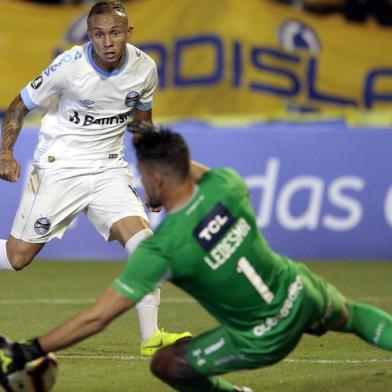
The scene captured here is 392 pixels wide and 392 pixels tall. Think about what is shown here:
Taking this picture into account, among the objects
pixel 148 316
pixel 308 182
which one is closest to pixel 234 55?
pixel 308 182

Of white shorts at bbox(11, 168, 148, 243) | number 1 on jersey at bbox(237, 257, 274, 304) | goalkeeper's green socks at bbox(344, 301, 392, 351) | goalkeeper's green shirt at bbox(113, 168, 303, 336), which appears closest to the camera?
goalkeeper's green shirt at bbox(113, 168, 303, 336)

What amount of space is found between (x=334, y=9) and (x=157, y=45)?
2.63m

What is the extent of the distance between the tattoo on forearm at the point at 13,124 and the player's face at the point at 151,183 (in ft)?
8.01

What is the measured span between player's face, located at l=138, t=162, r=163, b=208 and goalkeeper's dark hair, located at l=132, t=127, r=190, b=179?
4 cm

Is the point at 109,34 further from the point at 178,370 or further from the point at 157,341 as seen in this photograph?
the point at 178,370

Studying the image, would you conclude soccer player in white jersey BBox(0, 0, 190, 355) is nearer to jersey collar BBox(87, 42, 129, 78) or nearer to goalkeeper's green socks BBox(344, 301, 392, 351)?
jersey collar BBox(87, 42, 129, 78)

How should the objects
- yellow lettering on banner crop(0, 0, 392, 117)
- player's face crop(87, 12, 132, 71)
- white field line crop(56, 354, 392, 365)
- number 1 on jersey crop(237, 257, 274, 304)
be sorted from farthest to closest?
1. yellow lettering on banner crop(0, 0, 392, 117)
2. player's face crop(87, 12, 132, 71)
3. white field line crop(56, 354, 392, 365)
4. number 1 on jersey crop(237, 257, 274, 304)

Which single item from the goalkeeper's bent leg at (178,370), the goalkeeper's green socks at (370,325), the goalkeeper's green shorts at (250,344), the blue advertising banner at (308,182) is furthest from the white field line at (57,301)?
the goalkeeper's green shorts at (250,344)

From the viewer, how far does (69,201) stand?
8.36 metres

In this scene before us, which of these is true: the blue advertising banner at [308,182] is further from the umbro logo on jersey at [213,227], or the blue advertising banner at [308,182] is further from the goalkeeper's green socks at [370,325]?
the umbro logo on jersey at [213,227]

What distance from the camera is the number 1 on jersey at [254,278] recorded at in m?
5.89

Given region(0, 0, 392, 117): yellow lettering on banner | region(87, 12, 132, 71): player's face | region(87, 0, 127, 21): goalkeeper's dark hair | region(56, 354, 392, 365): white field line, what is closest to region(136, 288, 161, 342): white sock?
region(56, 354, 392, 365): white field line

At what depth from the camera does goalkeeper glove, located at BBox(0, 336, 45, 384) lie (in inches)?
231

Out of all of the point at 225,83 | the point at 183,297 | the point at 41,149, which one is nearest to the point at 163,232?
the point at 41,149
